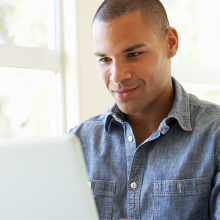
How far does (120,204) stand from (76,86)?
861 mm

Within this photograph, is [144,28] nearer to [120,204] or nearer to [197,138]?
[197,138]

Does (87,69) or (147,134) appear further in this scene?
(87,69)

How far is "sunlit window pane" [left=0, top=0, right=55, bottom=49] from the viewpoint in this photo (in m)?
1.75

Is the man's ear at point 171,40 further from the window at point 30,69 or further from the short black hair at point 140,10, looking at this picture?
the window at point 30,69

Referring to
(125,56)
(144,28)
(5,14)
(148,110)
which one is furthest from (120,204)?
(5,14)

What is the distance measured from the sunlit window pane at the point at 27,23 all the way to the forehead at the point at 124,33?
2.47 ft

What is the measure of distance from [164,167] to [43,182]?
752 mm

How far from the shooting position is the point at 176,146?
1132 millimetres

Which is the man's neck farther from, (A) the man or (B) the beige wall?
(B) the beige wall

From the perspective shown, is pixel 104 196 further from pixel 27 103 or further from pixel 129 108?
pixel 27 103

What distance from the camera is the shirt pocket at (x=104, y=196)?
3.70 feet

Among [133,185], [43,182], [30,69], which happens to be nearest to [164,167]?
[133,185]

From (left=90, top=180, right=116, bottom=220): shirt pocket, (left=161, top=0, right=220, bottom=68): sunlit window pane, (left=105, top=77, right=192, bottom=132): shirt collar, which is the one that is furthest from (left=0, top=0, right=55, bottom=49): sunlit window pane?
(left=161, top=0, right=220, bottom=68): sunlit window pane

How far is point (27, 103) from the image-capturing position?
A: 1815 mm
